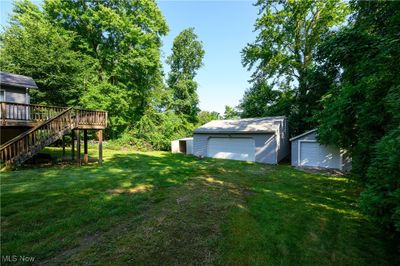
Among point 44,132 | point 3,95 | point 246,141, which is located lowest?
point 246,141

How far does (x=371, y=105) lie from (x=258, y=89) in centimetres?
1643

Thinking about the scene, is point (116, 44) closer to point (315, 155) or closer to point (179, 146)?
point (179, 146)

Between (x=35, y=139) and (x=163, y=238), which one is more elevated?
(x=35, y=139)

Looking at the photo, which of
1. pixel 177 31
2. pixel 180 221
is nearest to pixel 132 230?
pixel 180 221

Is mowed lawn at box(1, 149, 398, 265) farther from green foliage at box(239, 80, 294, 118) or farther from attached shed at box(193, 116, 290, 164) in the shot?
green foliage at box(239, 80, 294, 118)

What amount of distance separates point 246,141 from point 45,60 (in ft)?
55.8

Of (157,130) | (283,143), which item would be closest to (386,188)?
(283,143)

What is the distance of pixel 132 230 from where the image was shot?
12.1ft

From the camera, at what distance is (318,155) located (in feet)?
38.1

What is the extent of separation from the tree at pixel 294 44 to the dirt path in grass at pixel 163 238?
14331 millimetres

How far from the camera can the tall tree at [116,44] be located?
18.1m

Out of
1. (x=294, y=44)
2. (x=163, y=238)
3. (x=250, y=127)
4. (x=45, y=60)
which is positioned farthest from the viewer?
(x=294, y=44)

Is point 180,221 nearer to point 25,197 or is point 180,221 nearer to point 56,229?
point 56,229

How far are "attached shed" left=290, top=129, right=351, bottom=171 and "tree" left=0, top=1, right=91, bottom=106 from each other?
59.2ft
